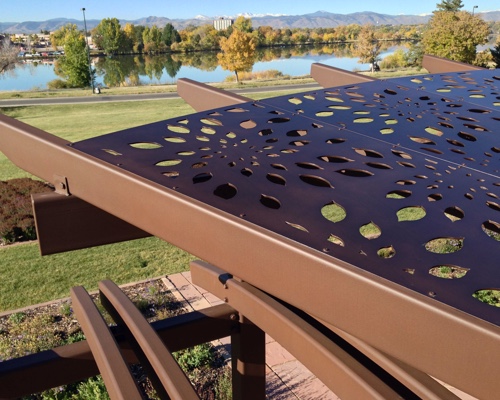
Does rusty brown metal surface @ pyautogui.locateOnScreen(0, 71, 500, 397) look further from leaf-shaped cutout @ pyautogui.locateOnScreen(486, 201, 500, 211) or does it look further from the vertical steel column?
the vertical steel column

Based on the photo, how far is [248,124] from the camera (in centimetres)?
240

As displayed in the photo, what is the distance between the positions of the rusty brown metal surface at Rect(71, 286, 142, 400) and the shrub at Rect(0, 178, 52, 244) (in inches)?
282

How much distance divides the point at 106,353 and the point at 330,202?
110cm

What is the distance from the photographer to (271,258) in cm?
140

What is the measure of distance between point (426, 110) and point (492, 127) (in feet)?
1.12

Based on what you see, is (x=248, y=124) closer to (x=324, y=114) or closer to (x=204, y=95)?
(x=324, y=114)

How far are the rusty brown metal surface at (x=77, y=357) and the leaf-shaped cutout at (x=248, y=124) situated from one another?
2.92ft

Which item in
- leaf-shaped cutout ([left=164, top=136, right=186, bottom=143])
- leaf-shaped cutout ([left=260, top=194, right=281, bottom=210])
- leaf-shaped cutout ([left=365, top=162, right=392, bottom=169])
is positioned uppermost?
leaf-shaped cutout ([left=164, top=136, right=186, bottom=143])

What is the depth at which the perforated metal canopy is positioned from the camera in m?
1.36

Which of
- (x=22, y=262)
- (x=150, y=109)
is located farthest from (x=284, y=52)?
(x=22, y=262)

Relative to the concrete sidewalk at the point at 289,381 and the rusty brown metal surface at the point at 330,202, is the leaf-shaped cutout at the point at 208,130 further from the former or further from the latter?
the concrete sidewalk at the point at 289,381

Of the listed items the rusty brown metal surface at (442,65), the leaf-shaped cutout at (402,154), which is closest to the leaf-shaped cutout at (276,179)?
the leaf-shaped cutout at (402,154)

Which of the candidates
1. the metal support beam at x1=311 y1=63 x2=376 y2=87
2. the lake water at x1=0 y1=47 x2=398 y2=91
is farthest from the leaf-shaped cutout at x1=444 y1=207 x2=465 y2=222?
the lake water at x1=0 y1=47 x2=398 y2=91

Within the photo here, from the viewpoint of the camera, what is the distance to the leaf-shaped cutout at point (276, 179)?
71.1 inches
